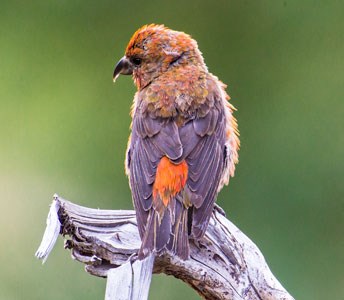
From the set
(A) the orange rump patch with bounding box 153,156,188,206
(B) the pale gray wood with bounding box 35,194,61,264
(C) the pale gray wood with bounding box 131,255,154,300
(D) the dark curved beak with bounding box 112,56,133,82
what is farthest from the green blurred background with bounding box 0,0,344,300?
(B) the pale gray wood with bounding box 35,194,61,264

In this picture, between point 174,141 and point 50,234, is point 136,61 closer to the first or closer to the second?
point 174,141

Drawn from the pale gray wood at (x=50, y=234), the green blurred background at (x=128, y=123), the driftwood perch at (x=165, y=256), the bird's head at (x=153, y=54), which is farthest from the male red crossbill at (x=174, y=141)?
the green blurred background at (x=128, y=123)

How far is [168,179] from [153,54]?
126 centimetres

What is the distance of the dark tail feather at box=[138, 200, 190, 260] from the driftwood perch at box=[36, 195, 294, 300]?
7 cm

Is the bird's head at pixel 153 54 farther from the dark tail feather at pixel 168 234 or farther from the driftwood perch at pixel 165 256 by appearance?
the dark tail feather at pixel 168 234

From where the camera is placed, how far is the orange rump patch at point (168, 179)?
210 inches

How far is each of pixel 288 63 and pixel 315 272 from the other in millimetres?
1952

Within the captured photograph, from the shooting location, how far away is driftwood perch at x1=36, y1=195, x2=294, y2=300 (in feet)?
16.9

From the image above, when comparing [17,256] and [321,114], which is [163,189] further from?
[321,114]

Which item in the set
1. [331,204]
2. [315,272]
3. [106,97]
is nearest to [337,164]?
[331,204]

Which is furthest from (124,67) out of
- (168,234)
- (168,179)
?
(168,234)

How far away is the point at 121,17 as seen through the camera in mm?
8367

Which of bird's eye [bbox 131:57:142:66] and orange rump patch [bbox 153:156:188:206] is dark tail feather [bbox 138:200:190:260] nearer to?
orange rump patch [bbox 153:156:188:206]

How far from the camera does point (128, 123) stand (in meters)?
7.83
